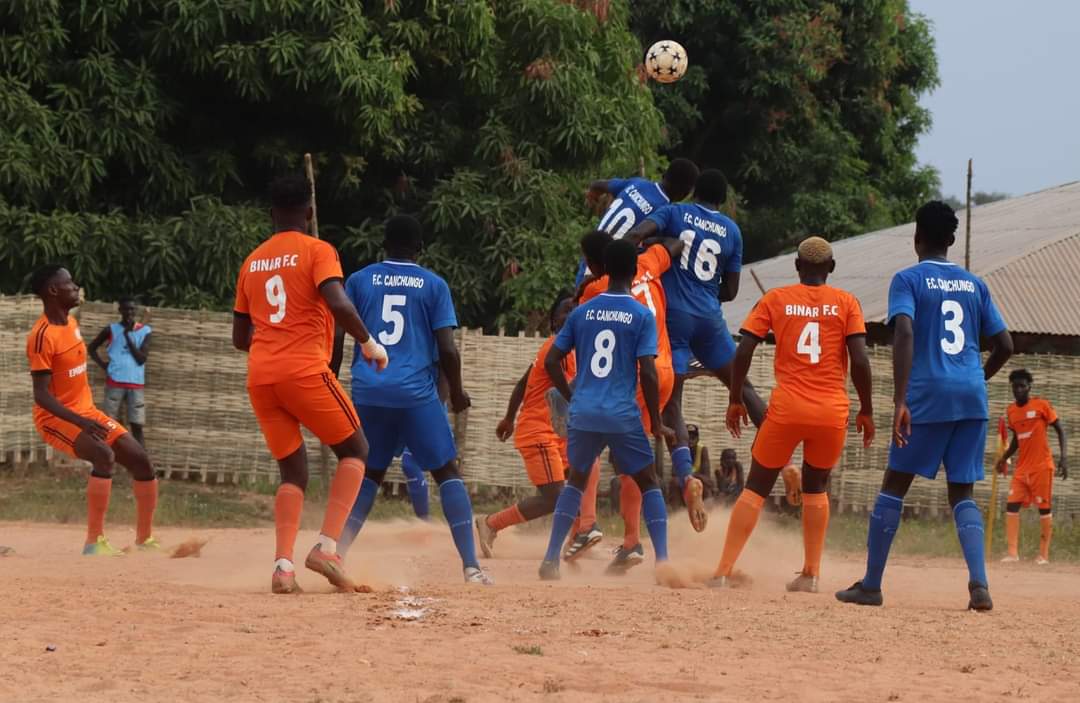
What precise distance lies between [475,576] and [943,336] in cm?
297

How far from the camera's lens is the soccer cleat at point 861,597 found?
365 inches

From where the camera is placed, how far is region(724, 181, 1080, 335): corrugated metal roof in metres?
21.2

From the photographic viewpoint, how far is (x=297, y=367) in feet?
28.2

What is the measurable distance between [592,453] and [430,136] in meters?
11.7

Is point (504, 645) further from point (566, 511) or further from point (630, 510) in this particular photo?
point (630, 510)

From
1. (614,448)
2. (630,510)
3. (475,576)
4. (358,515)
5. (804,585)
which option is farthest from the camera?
(630,510)

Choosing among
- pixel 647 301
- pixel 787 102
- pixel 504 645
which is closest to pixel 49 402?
pixel 647 301

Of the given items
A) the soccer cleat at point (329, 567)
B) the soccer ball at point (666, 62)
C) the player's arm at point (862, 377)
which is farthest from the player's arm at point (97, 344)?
the player's arm at point (862, 377)

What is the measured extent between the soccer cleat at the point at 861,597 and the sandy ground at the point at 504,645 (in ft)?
0.39

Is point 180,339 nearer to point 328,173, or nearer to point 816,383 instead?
point 328,173

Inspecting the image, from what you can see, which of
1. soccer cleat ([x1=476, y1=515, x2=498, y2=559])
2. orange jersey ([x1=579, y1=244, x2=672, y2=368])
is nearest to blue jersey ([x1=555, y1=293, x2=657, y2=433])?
orange jersey ([x1=579, y1=244, x2=672, y2=368])

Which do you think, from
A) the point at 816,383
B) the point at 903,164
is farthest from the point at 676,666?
the point at 903,164

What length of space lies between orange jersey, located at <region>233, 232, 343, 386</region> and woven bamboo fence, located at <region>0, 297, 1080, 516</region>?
9.52 metres

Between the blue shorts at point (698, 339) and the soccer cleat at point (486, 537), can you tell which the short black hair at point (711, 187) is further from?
the soccer cleat at point (486, 537)
